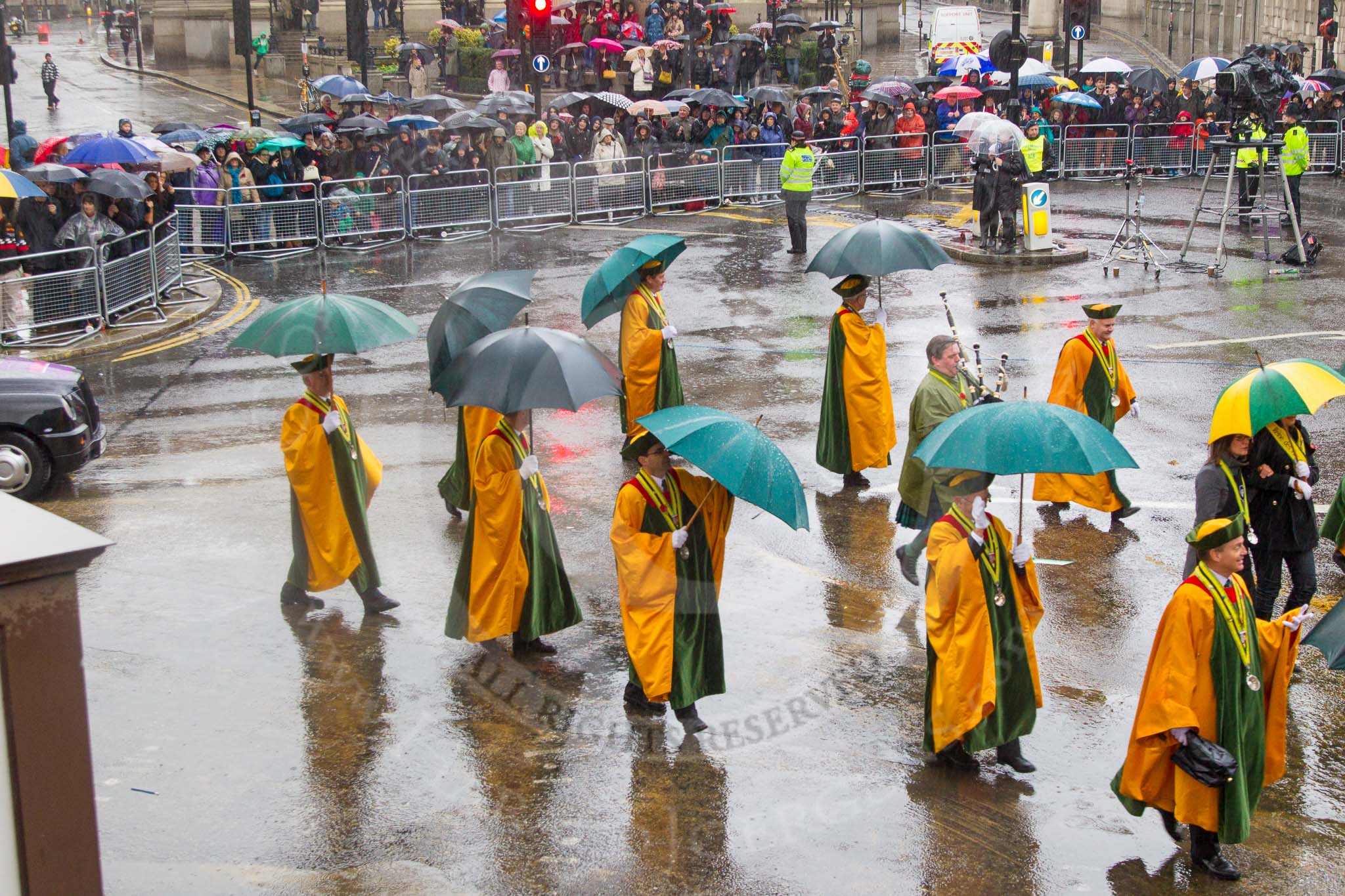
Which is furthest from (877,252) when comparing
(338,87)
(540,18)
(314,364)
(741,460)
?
(338,87)

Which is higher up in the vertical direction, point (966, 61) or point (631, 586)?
point (966, 61)

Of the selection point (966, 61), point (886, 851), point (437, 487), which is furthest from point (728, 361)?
point (966, 61)

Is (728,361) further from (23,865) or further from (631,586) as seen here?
(23,865)

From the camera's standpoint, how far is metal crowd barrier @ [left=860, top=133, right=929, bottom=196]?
90.1ft

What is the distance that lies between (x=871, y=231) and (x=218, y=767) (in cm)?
732

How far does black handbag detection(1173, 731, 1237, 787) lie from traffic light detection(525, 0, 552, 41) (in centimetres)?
1831

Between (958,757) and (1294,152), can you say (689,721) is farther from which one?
(1294,152)

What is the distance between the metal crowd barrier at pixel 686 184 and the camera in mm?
25828

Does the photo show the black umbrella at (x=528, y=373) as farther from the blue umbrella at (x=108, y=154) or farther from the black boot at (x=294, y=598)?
the blue umbrella at (x=108, y=154)

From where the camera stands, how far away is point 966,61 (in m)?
33.4

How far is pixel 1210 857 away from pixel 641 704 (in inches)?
119

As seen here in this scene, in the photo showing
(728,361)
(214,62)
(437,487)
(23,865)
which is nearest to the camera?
(23,865)

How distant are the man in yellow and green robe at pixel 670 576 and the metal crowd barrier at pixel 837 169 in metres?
19.6

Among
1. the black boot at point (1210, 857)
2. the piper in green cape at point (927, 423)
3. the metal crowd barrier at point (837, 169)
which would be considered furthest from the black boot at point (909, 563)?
the metal crowd barrier at point (837, 169)
